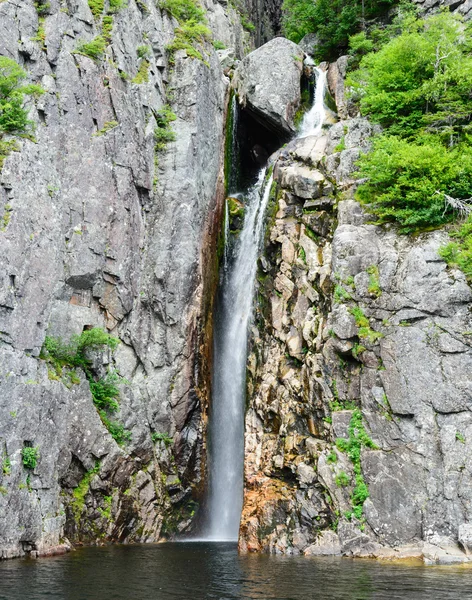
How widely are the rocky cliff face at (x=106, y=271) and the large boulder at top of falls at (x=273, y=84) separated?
277 cm

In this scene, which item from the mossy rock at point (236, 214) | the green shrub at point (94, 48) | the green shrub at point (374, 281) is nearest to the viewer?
the green shrub at point (374, 281)

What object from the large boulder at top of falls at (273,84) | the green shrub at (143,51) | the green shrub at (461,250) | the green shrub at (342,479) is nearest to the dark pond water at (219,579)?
the green shrub at (342,479)

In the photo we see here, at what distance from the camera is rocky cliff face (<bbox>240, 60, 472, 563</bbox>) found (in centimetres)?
1931

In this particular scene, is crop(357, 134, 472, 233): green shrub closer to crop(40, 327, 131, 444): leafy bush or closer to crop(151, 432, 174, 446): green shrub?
crop(40, 327, 131, 444): leafy bush

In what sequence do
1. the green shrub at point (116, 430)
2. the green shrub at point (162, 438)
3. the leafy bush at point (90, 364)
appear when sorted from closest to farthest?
the leafy bush at point (90, 364) → the green shrub at point (116, 430) → the green shrub at point (162, 438)

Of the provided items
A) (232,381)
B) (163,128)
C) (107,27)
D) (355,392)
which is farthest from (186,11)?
(355,392)

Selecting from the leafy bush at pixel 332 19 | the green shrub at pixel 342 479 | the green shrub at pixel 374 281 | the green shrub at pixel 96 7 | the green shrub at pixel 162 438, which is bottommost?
the green shrub at pixel 342 479

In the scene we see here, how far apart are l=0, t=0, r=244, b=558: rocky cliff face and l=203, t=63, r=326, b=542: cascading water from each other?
2.78ft

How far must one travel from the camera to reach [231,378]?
28734 millimetres

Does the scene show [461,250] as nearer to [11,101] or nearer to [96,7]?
[11,101]

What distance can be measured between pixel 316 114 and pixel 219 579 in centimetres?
2697

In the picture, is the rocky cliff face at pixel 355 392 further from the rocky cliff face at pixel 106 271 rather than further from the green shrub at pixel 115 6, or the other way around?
the green shrub at pixel 115 6

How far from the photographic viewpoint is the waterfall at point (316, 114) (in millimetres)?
33844

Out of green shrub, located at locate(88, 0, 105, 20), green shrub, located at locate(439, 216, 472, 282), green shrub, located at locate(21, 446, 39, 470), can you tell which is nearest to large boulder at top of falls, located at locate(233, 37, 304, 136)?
green shrub, located at locate(88, 0, 105, 20)
